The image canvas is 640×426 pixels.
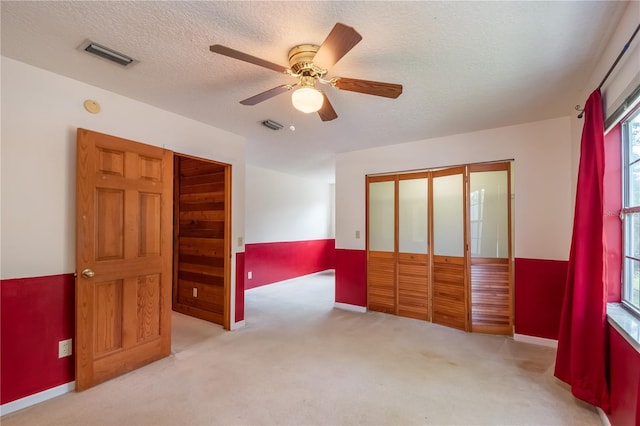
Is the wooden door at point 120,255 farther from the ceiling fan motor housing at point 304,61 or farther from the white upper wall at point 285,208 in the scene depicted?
the white upper wall at point 285,208

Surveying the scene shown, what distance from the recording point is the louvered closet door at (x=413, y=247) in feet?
12.9

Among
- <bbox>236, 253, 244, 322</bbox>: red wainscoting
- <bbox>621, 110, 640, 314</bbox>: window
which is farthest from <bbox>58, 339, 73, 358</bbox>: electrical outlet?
<bbox>621, 110, 640, 314</bbox>: window

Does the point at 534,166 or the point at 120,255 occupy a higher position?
the point at 534,166

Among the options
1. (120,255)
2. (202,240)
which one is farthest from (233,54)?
(202,240)

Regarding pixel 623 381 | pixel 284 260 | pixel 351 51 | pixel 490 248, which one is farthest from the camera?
pixel 284 260

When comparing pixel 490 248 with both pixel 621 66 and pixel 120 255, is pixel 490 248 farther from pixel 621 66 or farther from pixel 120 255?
pixel 120 255

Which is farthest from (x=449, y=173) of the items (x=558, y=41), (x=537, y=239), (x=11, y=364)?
(x=11, y=364)

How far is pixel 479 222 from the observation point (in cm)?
356

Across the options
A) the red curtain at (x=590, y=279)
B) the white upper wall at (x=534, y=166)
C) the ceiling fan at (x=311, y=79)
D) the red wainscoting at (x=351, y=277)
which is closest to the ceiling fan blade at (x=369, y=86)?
the ceiling fan at (x=311, y=79)

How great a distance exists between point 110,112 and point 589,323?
4.00m

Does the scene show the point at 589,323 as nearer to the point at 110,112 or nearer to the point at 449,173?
the point at 449,173

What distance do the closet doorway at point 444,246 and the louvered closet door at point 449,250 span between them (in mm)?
12

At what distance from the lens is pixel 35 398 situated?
2078mm

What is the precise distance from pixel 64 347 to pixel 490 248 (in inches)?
166
